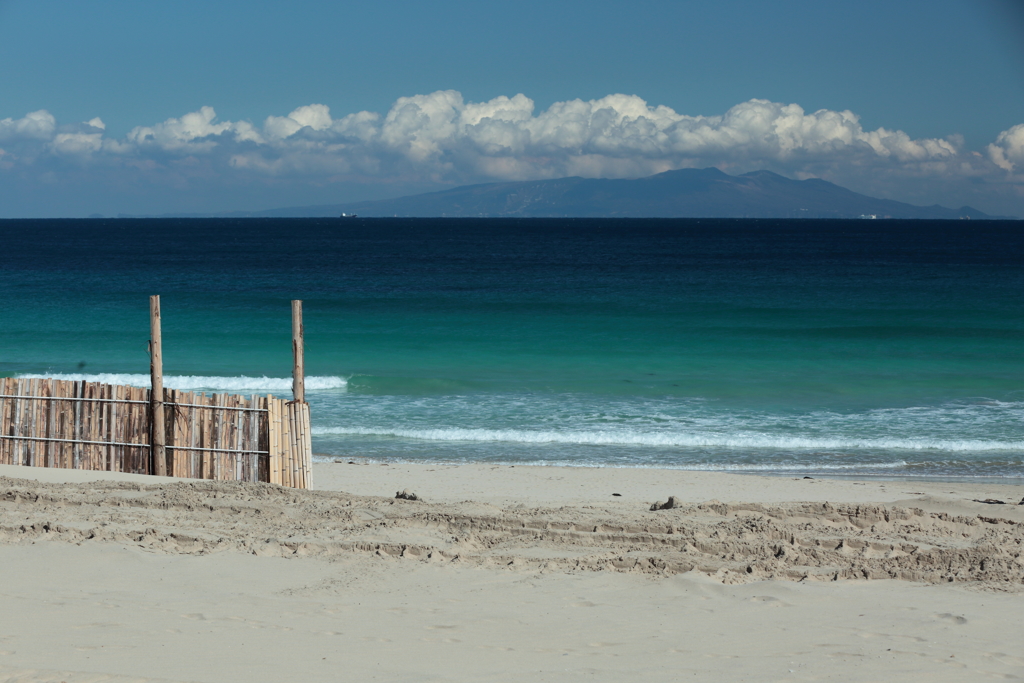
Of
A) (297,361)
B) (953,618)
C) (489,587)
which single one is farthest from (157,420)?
(953,618)

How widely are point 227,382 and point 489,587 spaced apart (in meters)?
13.8

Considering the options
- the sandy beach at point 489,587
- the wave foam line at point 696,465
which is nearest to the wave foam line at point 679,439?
the wave foam line at point 696,465

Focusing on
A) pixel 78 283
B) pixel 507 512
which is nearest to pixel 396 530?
pixel 507 512

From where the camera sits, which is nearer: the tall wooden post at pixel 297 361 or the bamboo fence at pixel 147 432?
the bamboo fence at pixel 147 432

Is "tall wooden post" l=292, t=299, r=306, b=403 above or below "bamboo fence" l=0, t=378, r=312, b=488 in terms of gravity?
above

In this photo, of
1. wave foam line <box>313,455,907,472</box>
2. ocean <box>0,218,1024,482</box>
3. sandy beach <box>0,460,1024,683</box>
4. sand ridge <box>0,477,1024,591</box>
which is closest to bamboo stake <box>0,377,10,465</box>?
sandy beach <box>0,460,1024,683</box>

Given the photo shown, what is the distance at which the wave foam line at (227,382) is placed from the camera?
17.8 meters

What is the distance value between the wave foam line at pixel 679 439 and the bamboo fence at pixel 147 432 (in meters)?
4.89

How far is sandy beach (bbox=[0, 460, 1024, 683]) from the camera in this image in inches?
191

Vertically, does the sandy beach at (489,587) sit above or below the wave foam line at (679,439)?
above

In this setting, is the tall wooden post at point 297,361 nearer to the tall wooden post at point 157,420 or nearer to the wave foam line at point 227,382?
the tall wooden post at point 157,420

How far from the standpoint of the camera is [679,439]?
13.6 meters

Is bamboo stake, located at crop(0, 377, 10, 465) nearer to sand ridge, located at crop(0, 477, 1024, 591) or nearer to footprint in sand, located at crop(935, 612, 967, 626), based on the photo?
sand ridge, located at crop(0, 477, 1024, 591)

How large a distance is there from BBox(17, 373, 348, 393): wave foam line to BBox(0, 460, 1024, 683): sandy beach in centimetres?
873
